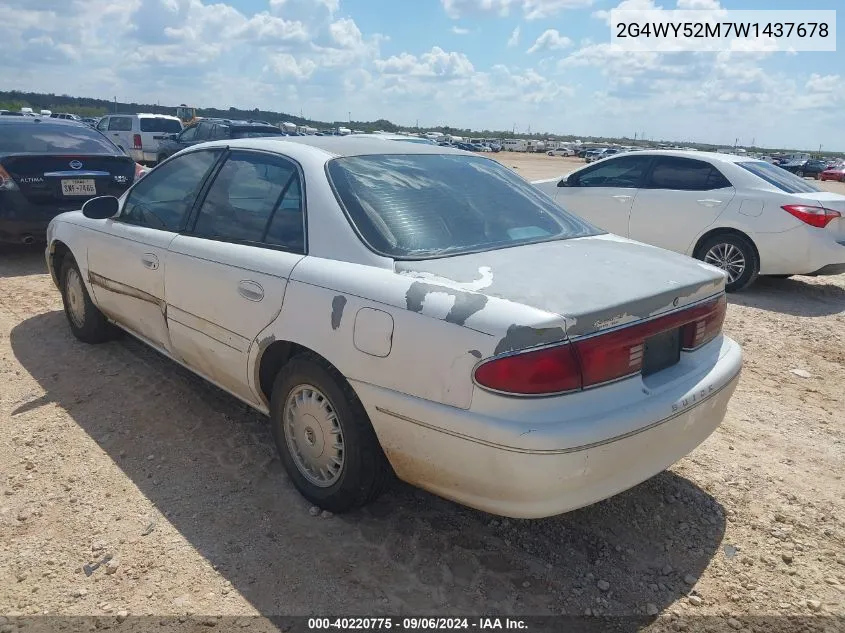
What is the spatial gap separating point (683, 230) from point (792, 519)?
5012mm

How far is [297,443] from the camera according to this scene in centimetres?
292

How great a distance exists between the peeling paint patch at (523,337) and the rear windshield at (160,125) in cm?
2120

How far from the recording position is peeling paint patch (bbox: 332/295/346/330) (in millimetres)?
2479

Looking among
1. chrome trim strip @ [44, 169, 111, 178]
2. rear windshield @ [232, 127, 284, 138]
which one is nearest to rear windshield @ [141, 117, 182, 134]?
rear windshield @ [232, 127, 284, 138]

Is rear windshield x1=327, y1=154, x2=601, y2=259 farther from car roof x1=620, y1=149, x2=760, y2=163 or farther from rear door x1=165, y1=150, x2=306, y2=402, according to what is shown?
car roof x1=620, y1=149, x2=760, y2=163

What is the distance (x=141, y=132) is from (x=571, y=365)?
21.2 metres

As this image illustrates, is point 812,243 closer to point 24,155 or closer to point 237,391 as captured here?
A: point 237,391

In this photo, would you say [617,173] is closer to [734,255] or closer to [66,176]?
[734,255]

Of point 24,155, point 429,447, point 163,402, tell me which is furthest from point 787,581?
point 24,155

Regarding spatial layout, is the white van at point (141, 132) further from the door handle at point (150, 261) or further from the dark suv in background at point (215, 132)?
the door handle at point (150, 261)

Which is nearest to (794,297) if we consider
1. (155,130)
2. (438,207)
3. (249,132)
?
(438,207)

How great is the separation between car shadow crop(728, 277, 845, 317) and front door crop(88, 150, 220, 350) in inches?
217

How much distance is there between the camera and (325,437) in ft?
8.98

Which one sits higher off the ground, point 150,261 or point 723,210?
point 723,210
